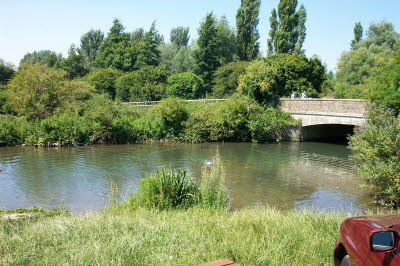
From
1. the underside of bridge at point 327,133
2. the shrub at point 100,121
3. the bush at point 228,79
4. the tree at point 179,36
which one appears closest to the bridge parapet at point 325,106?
the underside of bridge at point 327,133

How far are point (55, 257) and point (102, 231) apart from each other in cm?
120

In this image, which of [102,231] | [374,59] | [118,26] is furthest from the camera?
[118,26]

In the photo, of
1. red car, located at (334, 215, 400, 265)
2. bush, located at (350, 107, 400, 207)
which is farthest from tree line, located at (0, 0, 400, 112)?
red car, located at (334, 215, 400, 265)

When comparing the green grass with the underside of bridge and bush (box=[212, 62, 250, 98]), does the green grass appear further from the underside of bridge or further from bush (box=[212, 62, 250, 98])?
bush (box=[212, 62, 250, 98])

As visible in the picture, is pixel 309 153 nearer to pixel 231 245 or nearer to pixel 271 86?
pixel 271 86

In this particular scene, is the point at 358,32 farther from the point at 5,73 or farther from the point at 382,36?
the point at 5,73

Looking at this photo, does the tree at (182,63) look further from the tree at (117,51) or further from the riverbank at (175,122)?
the riverbank at (175,122)

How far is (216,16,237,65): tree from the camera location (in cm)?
A: 5444

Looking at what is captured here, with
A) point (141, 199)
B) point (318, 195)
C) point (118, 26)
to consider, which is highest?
point (118, 26)

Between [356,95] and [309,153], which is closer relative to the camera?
[309,153]

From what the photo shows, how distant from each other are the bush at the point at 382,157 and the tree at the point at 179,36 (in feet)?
266

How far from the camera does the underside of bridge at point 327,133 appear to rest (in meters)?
33.2

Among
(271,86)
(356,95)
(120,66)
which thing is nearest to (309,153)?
(271,86)

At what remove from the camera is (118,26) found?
61.1m
